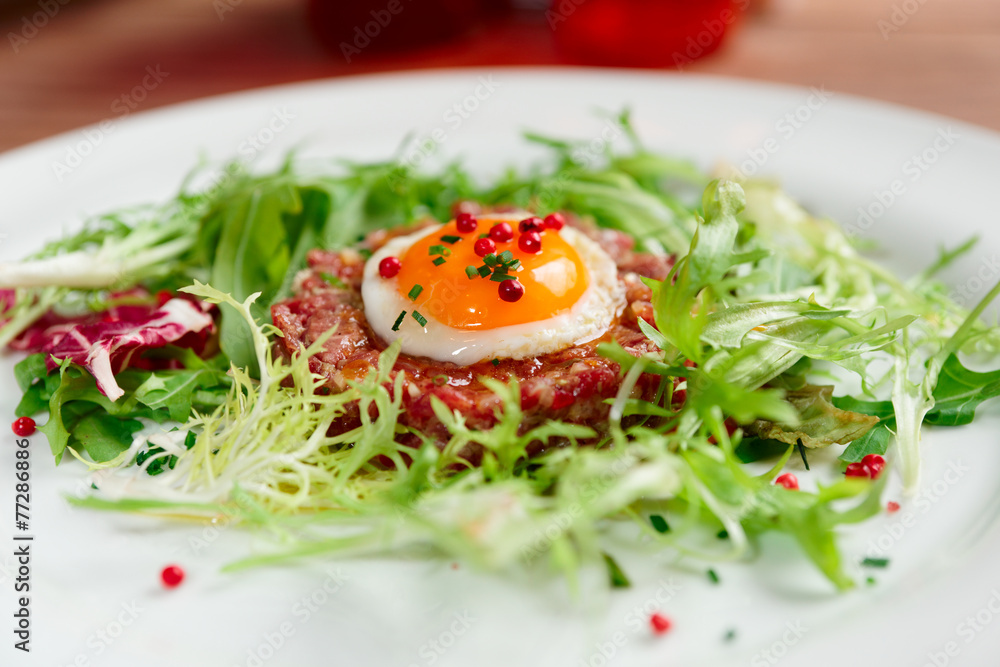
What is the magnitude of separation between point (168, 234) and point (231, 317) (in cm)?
132

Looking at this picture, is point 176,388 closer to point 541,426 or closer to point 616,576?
point 541,426

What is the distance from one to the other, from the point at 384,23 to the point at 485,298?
5.75 m

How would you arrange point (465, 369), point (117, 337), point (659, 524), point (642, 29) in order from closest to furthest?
point (659, 524)
point (465, 369)
point (117, 337)
point (642, 29)

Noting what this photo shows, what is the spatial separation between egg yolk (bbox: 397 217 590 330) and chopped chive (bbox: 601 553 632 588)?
3.97 ft

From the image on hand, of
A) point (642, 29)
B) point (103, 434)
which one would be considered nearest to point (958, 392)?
point (103, 434)

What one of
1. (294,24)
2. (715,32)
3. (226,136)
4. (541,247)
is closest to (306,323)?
(541,247)

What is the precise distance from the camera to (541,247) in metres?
4.00

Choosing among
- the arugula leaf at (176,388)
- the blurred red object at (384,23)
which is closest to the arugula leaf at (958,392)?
the arugula leaf at (176,388)

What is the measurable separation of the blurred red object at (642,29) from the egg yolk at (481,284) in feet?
15.3

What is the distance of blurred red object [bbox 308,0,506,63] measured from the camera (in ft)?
27.3

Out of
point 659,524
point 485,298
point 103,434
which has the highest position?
point 485,298

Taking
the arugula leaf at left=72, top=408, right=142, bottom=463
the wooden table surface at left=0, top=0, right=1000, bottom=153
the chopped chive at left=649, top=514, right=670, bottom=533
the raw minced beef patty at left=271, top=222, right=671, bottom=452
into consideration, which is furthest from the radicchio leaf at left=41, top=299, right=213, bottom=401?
the wooden table surface at left=0, top=0, right=1000, bottom=153

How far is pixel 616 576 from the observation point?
10.2ft

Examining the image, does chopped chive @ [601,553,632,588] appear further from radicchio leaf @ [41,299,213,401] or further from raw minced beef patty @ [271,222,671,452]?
radicchio leaf @ [41,299,213,401]
